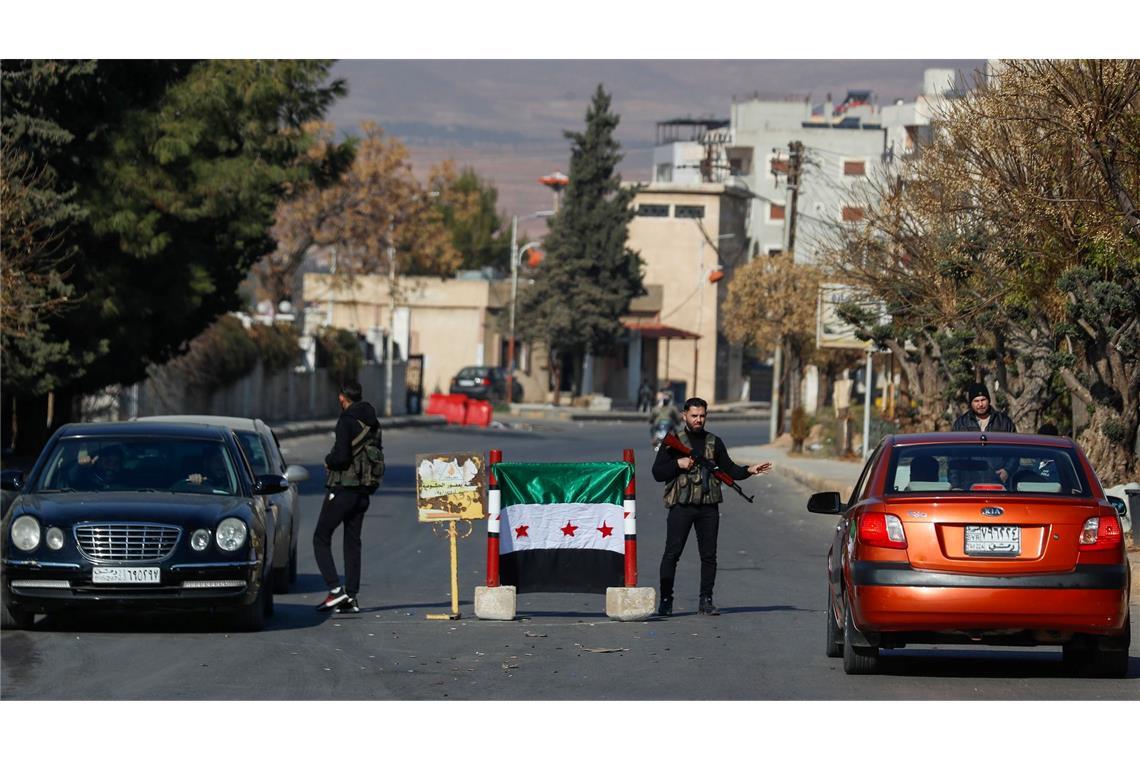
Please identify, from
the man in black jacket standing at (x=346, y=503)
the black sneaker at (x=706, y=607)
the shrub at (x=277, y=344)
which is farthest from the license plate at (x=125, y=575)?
the shrub at (x=277, y=344)

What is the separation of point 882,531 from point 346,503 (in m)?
6.06

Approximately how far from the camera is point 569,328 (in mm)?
91188

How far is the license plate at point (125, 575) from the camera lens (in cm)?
1365

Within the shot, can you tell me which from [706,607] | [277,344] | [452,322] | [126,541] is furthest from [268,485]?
[452,322]

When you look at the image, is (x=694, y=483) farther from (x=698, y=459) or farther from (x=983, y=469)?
(x=983, y=469)

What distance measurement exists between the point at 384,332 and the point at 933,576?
6644 cm

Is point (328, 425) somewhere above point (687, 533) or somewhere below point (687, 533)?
below

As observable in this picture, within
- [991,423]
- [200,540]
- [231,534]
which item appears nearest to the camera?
[200,540]

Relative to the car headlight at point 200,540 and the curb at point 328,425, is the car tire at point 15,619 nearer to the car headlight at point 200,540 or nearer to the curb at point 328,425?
the car headlight at point 200,540

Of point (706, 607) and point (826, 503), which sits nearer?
point (826, 503)

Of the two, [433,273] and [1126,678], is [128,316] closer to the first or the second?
[1126,678]

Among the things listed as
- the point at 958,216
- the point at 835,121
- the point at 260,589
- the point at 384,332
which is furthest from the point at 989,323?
the point at 835,121

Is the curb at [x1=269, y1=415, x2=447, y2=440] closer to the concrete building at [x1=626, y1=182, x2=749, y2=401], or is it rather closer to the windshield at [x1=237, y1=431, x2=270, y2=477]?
the windshield at [x1=237, y1=431, x2=270, y2=477]

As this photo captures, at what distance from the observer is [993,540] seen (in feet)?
36.7
